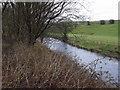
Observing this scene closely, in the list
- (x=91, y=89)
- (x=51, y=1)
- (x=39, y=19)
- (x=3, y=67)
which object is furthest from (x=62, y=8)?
(x=91, y=89)

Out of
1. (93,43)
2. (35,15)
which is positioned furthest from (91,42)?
(35,15)

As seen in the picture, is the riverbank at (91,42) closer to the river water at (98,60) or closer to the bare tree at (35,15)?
the river water at (98,60)

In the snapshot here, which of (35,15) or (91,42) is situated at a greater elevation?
(35,15)

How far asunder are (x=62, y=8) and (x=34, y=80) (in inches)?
380

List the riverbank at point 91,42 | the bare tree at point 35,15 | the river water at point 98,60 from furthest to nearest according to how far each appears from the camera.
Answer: the riverbank at point 91,42, the bare tree at point 35,15, the river water at point 98,60

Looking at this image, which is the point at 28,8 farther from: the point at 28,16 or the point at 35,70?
the point at 35,70

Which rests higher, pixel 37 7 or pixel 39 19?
pixel 37 7

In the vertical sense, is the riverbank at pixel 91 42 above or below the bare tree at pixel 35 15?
below

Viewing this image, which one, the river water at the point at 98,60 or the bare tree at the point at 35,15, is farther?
the bare tree at the point at 35,15

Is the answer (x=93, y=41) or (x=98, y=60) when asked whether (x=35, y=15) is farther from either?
(x=93, y=41)

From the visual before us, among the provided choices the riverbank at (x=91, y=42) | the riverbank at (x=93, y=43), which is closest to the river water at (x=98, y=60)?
the riverbank at (x=91, y=42)

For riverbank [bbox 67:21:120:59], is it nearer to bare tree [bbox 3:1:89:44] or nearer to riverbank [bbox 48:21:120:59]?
riverbank [bbox 48:21:120:59]

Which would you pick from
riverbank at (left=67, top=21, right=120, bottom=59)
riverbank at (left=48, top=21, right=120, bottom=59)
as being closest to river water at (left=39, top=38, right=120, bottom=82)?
riverbank at (left=48, top=21, right=120, bottom=59)

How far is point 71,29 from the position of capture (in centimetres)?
1425
